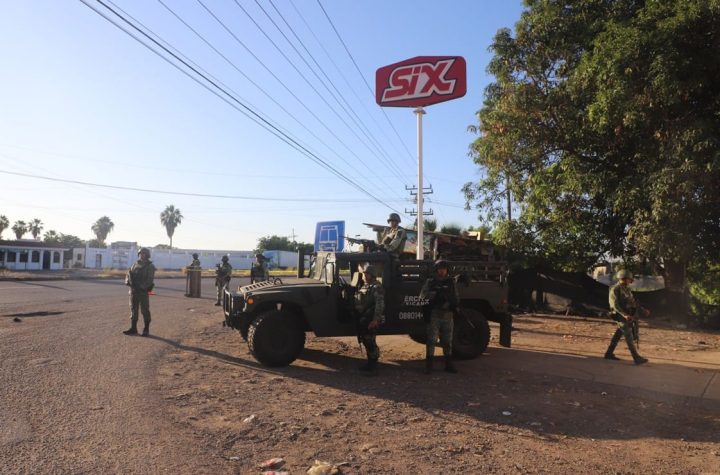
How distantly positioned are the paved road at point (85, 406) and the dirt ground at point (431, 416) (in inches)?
12.4

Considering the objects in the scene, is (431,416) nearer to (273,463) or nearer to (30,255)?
(273,463)

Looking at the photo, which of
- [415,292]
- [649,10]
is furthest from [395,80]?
[415,292]

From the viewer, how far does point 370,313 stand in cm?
718

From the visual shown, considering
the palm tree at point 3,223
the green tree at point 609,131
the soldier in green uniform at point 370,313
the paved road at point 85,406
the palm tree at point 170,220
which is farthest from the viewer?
the palm tree at point 170,220

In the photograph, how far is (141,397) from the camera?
565 cm

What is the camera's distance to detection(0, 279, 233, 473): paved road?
3.99 m

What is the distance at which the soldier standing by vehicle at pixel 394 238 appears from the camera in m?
8.51

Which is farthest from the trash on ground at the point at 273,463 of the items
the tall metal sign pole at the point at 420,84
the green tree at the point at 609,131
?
the green tree at the point at 609,131

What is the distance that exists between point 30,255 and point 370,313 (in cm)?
5615

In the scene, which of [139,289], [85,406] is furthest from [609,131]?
Answer: [85,406]

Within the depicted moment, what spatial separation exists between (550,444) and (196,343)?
6.62 meters

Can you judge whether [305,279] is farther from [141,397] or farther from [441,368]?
[141,397]

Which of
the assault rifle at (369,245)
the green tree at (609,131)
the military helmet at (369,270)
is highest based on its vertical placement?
the green tree at (609,131)

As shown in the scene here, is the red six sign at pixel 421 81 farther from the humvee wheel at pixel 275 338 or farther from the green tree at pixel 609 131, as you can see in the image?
the humvee wheel at pixel 275 338
